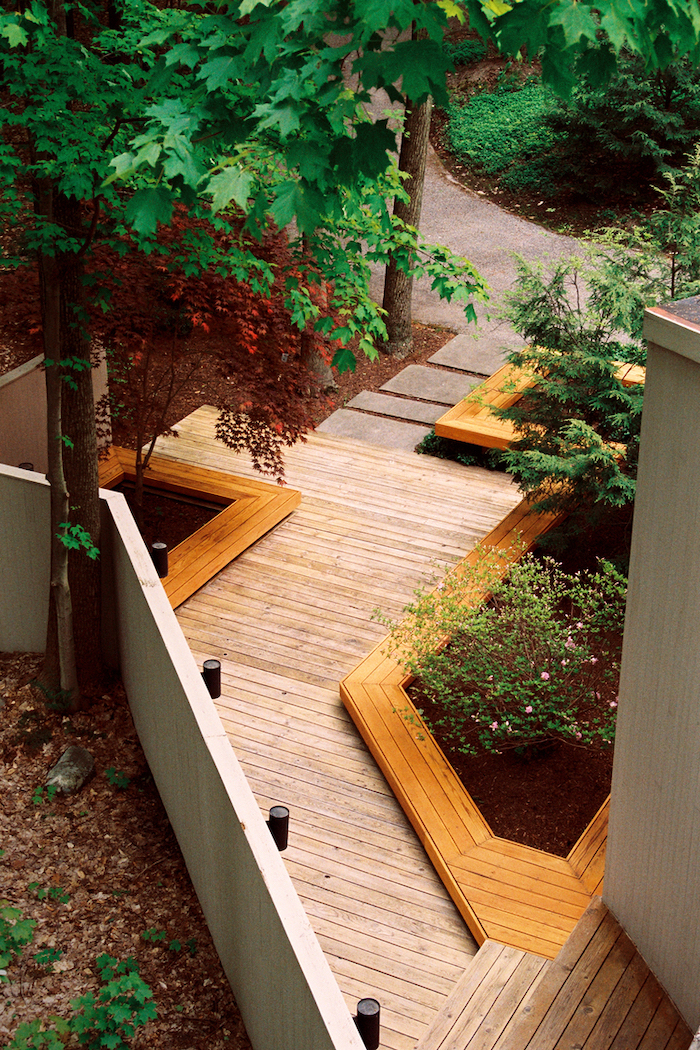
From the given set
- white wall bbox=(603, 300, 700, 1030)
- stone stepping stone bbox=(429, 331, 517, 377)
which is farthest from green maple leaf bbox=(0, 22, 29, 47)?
stone stepping stone bbox=(429, 331, 517, 377)

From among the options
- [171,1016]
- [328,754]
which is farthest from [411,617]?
[171,1016]

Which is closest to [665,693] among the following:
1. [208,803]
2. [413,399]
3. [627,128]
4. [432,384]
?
[208,803]

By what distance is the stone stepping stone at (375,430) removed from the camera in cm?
912

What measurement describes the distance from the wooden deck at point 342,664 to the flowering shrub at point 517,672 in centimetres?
56

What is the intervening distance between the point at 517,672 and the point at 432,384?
502 centimetres

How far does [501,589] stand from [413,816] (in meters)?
1.45

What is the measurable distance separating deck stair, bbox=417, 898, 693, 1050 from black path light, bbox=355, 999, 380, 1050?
0.33 m

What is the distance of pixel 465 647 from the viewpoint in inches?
233

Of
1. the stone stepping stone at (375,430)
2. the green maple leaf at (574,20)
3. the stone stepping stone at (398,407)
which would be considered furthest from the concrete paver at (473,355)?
the green maple leaf at (574,20)

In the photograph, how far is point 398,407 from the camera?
9.72m

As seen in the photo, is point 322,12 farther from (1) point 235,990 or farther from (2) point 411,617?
(2) point 411,617

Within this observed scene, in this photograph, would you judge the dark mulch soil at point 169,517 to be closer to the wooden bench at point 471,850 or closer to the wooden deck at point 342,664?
the wooden deck at point 342,664

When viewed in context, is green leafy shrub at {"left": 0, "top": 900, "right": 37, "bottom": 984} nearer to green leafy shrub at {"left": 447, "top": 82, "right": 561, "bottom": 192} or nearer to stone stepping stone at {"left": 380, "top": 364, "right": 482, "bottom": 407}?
stone stepping stone at {"left": 380, "top": 364, "right": 482, "bottom": 407}

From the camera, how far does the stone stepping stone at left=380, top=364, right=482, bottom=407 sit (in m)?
9.92
